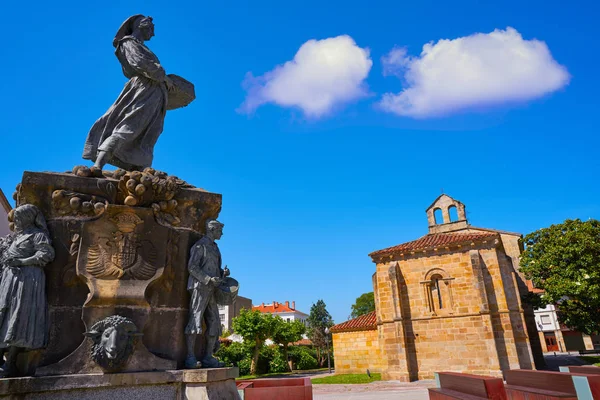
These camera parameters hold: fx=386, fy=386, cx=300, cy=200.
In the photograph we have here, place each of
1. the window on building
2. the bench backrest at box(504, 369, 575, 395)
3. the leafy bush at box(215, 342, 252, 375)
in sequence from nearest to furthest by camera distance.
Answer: the bench backrest at box(504, 369, 575, 395), the window on building, the leafy bush at box(215, 342, 252, 375)

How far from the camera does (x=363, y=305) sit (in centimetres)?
5878

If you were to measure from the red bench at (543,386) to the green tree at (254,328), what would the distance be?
24803 mm

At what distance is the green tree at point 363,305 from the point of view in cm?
5812

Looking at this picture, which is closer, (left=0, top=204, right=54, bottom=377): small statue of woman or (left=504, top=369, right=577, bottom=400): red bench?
(left=0, top=204, right=54, bottom=377): small statue of woman

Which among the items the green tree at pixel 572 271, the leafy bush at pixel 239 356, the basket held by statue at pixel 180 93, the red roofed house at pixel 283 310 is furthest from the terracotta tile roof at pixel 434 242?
the red roofed house at pixel 283 310

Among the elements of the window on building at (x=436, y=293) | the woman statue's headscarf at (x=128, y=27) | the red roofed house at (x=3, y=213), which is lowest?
the window on building at (x=436, y=293)

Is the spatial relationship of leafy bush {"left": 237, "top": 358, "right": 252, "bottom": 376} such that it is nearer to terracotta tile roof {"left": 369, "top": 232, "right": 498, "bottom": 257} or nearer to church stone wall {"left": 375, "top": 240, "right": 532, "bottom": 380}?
church stone wall {"left": 375, "top": 240, "right": 532, "bottom": 380}

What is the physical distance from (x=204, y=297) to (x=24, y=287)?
149cm

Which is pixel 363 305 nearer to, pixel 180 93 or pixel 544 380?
pixel 544 380

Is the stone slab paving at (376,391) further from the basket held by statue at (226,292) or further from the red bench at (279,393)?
the basket held by statue at (226,292)

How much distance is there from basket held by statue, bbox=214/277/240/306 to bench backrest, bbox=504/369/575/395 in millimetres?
5654

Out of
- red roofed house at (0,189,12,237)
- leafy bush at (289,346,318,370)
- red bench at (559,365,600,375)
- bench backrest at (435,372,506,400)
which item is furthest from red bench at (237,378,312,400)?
leafy bush at (289,346,318,370)

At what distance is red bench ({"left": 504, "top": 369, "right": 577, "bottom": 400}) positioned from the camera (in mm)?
5942

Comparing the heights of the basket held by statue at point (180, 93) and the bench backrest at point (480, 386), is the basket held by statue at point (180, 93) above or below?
above
